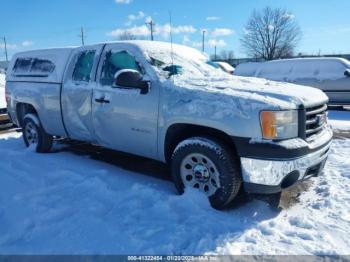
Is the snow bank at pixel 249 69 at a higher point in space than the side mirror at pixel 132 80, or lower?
higher

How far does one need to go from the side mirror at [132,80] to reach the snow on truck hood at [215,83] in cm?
25

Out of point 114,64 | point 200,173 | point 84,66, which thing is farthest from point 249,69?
point 200,173

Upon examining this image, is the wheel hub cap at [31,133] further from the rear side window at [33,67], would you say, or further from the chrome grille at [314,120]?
the chrome grille at [314,120]

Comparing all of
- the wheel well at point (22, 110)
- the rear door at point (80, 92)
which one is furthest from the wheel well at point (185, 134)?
the wheel well at point (22, 110)

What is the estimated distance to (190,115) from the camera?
3838 mm

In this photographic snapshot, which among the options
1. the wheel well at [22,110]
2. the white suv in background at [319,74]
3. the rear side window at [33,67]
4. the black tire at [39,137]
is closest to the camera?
the rear side window at [33,67]

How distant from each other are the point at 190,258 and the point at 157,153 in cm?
166

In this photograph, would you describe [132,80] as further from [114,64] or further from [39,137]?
[39,137]

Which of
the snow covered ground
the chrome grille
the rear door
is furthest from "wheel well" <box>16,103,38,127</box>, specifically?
the chrome grille

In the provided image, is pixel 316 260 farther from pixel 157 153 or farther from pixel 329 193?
pixel 157 153

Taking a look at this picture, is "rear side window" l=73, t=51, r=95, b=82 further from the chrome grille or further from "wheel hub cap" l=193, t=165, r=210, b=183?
the chrome grille

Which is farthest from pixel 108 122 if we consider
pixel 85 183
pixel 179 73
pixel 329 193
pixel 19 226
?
pixel 329 193

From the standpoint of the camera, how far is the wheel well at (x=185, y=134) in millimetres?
3824

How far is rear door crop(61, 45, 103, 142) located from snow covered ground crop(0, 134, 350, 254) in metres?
0.79
